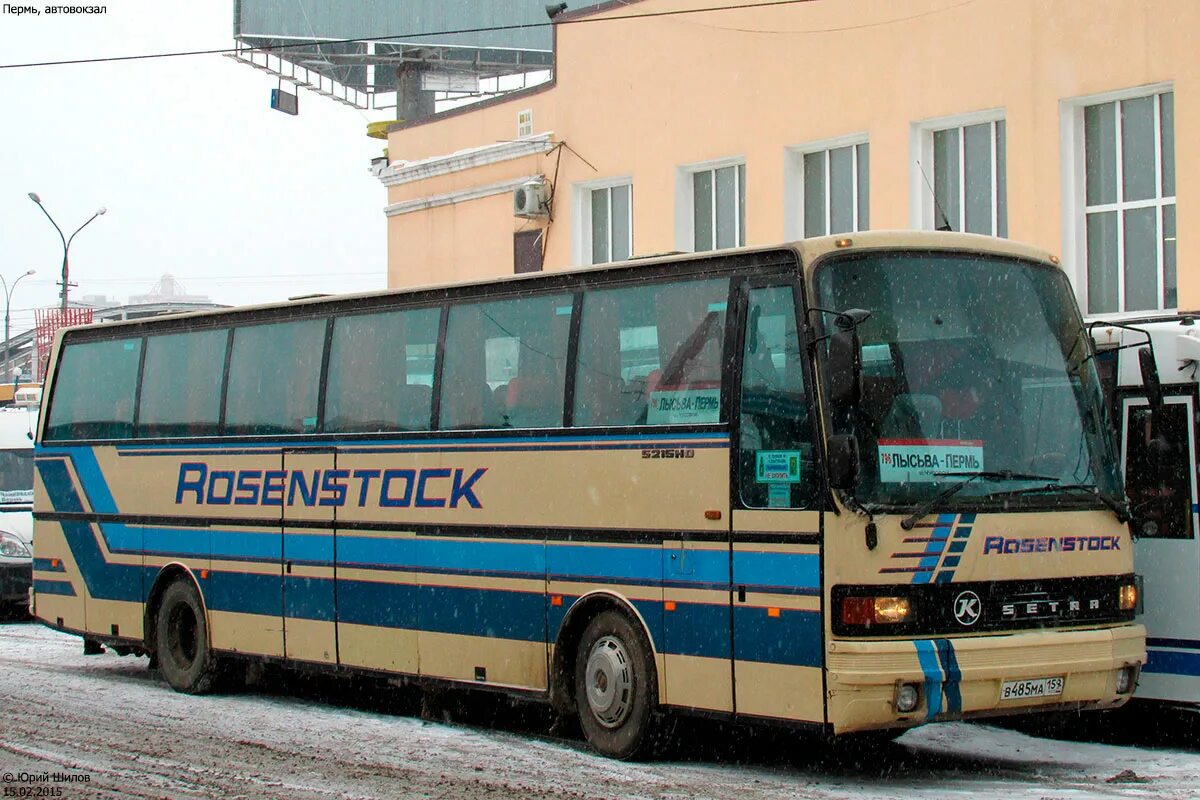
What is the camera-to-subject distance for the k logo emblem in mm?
9328

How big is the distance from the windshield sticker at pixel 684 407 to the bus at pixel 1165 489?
8.12ft

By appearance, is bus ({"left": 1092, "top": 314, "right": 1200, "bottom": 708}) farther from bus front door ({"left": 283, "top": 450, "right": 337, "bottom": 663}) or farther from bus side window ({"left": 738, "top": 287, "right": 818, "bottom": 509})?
bus front door ({"left": 283, "top": 450, "right": 337, "bottom": 663})

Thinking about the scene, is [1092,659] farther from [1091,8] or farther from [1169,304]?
[1091,8]

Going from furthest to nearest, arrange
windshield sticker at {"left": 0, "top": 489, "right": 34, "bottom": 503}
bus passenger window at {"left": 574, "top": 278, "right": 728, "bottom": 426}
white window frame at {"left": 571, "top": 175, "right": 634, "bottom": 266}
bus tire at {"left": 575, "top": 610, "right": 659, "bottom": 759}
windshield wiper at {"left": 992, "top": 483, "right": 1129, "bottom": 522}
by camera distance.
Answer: white window frame at {"left": 571, "top": 175, "right": 634, "bottom": 266} → windshield sticker at {"left": 0, "top": 489, "right": 34, "bottom": 503} → bus tire at {"left": 575, "top": 610, "right": 659, "bottom": 759} → bus passenger window at {"left": 574, "top": 278, "right": 728, "bottom": 426} → windshield wiper at {"left": 992, "top": 483, "right": 1129, "bottom": 522}

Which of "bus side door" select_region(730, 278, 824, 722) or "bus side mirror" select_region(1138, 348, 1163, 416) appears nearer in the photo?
→ "bus side door" select_region(730, 278, 824, 722)

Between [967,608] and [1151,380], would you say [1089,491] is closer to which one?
[1151,380]

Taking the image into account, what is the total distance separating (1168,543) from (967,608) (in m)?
2.17

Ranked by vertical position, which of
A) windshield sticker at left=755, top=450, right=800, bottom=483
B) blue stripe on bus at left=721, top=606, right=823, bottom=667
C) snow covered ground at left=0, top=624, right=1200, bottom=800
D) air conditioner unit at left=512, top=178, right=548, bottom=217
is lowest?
snow covered ground at left=0, top=624, right=1200, bottom=800

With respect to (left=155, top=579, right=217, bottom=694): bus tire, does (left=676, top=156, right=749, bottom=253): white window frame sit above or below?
above

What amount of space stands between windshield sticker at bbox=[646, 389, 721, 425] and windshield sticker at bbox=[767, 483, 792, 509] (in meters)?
0.60

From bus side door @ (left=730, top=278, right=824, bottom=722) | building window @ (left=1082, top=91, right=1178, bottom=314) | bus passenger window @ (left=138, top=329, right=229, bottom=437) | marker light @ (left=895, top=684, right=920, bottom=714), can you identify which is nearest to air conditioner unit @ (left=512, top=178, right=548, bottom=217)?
building window @ (left=1082, top=91, right=1178, bottom=314)

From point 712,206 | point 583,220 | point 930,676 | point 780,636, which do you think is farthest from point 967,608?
point 583,220

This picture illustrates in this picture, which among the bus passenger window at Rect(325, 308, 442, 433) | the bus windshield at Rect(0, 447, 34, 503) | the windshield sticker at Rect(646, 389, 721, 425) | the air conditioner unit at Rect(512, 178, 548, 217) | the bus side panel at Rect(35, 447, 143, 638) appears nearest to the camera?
the windshield sticker at Rect(646, 389, 721, 425)

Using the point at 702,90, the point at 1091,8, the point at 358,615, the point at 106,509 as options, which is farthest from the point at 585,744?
the point at 702,90
